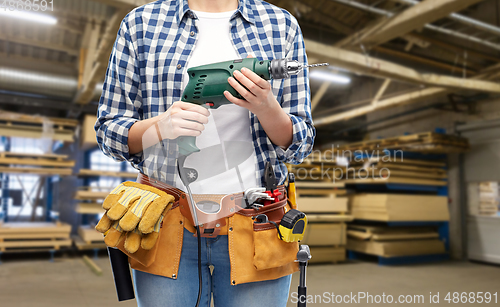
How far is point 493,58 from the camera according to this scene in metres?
7.37

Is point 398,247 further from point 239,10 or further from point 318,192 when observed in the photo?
point 239,10

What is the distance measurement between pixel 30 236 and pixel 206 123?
256 inches

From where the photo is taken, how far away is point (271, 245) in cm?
80

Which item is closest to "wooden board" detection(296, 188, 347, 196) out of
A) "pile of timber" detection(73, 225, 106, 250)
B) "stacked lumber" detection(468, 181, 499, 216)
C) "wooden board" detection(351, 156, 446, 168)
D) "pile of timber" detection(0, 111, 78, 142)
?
"wooden board" detection(351, 156, 446, 168)

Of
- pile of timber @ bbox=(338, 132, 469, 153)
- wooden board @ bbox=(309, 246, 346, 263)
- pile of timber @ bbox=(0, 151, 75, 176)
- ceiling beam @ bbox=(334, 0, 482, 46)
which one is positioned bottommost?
wooden board @ bbox=(309, 246, 346, 263)

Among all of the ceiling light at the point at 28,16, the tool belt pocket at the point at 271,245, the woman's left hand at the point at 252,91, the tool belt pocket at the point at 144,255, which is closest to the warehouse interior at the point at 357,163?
the ceiling light at the point at 28,16

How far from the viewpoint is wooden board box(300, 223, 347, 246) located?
5844 millimetres

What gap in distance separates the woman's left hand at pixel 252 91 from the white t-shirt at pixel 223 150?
0.12 metres

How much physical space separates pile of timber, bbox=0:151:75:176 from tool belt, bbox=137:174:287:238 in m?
6.38

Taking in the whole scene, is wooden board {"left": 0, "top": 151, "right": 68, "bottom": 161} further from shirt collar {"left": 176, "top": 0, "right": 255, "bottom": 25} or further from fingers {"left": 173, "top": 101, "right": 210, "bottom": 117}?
fingers {"left": 173, "top": 101, "right": 210, "bottom": 117}

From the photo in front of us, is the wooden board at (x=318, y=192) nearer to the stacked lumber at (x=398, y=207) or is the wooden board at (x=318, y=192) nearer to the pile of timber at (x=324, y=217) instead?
the pile of timber at (x=324, y=217)

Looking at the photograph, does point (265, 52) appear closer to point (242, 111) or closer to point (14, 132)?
point (242, 111)

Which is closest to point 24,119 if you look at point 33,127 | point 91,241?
point 33,127

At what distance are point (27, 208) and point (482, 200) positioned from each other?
9.24 meters
